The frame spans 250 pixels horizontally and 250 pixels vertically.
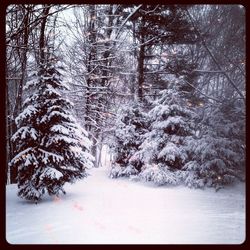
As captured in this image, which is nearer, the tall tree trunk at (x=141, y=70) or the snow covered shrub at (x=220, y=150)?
the snow covered shrub at (x=220, y=150)

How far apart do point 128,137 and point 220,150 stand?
2837mm

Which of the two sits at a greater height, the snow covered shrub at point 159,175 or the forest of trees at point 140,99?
the forest of trees at point 140,99

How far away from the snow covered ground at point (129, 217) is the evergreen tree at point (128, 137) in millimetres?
1380

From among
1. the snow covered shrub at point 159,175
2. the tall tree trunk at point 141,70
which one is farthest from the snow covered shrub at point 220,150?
the tall tree trunk at point 141,70

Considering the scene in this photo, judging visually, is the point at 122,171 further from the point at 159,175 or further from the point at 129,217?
the point at 129,217

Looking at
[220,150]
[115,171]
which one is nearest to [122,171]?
[115,171]

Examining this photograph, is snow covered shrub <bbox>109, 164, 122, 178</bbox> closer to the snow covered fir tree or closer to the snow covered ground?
the snow covered fir tree

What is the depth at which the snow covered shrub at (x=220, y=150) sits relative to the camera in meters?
6.48

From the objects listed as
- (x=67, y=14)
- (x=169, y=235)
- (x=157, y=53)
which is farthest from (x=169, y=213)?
(x=67, y=14)

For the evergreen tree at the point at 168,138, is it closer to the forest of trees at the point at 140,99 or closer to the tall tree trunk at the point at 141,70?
the forest of trees at the point at 140,99

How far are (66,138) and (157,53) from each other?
17.7 ft

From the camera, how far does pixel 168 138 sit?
7.78 meters
